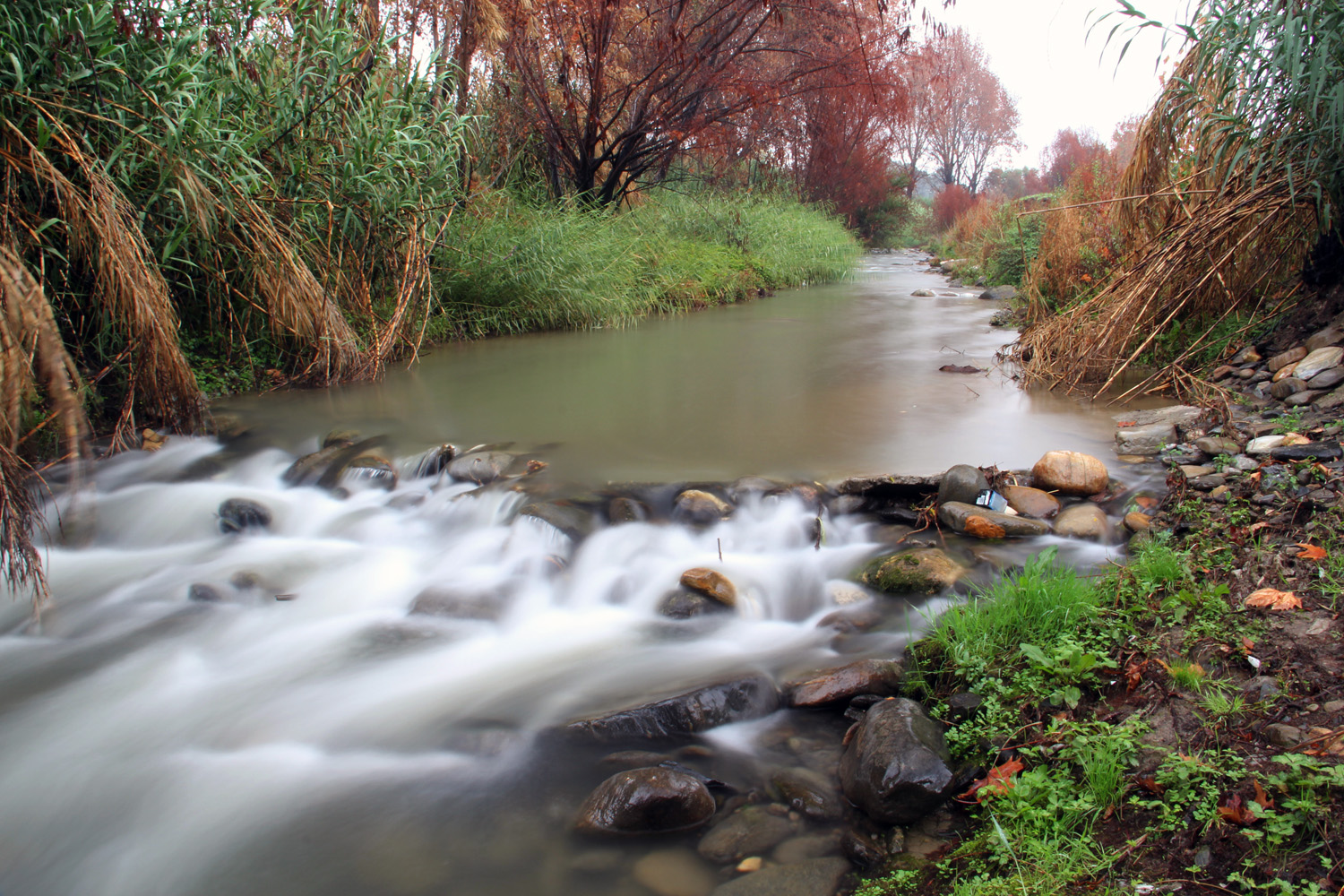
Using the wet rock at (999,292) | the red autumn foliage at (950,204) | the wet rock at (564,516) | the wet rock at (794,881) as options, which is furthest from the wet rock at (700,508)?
the red autumn foliage at (950,204)

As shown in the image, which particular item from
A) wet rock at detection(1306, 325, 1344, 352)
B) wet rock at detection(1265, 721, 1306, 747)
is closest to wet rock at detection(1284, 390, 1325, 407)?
wet rock at detection(1306, 325, 1344, 352)

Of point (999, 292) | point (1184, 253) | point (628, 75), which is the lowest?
point (999, 292)

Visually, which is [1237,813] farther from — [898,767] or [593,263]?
[593,263]

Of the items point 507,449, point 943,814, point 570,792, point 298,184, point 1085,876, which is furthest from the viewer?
point 298,184

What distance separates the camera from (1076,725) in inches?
78.7

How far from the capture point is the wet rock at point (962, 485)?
3633 millimetres

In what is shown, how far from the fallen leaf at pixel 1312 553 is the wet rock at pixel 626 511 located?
2427 millimetres

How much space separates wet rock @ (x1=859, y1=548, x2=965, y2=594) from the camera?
3033mm

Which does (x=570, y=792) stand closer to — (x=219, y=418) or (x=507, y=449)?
(x=507, y=449)

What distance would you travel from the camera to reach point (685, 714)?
2.46 meters

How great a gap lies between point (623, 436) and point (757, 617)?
2.03 m

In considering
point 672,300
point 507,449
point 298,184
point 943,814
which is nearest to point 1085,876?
point 943,814

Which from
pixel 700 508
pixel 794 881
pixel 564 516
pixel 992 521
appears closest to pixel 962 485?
pixel 992 521

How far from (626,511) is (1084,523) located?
197 cm
